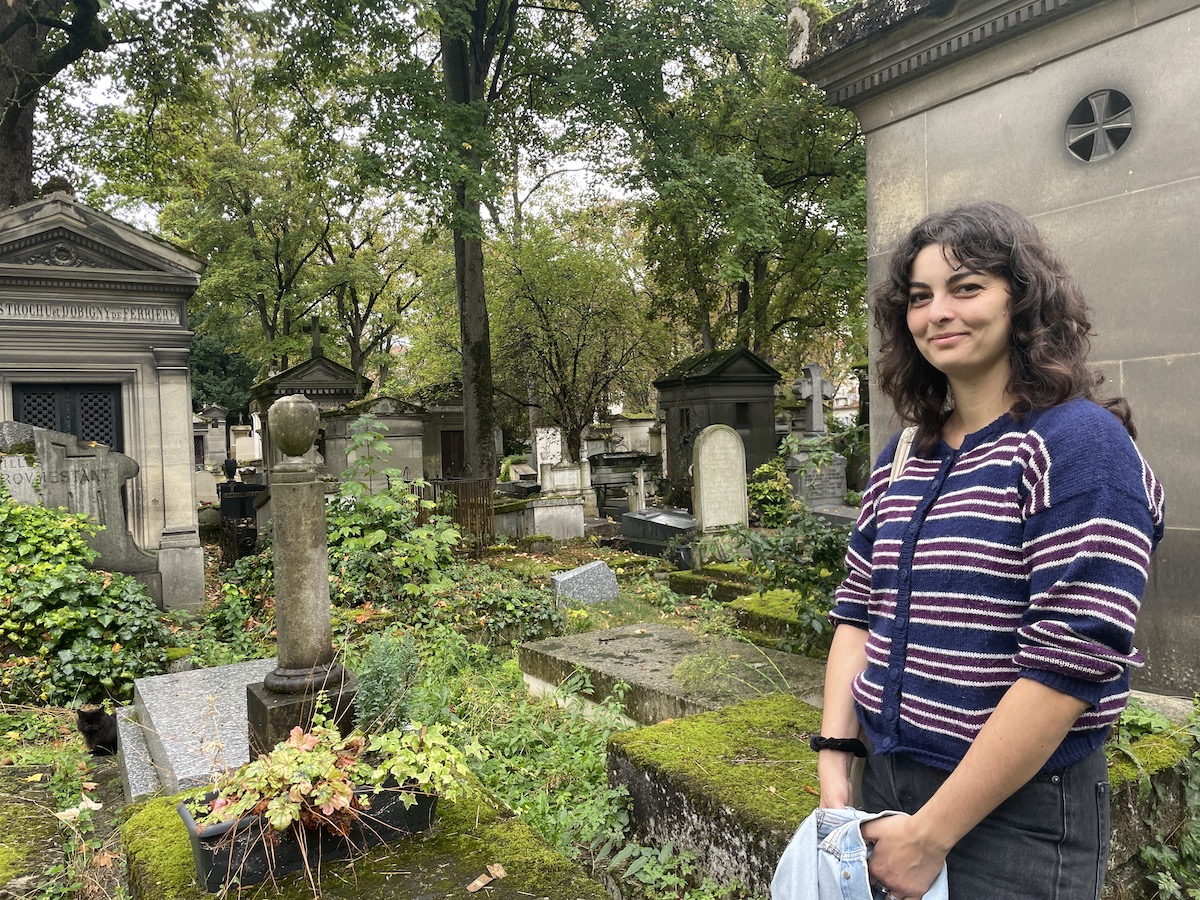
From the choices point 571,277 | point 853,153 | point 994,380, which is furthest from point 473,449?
point 994,380

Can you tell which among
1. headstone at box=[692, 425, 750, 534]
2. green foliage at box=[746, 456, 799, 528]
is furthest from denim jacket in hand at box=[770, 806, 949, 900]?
green foliage at box=[746, 456, 799, 528]

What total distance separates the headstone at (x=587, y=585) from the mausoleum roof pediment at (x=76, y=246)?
5.66 m

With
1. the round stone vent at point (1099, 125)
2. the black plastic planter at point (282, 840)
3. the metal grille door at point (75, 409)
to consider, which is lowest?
the black plastic planter at point (282, 840)

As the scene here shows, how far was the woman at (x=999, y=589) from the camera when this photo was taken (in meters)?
1.18

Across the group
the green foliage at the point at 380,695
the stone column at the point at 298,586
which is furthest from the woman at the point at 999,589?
the stone column at the point at 298,586

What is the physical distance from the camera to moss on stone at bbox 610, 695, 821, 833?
8.05 ft

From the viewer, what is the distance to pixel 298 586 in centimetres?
324

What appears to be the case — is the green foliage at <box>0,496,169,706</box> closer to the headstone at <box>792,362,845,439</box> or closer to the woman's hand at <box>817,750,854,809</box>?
the woman's hand at <box>817,750,854,809</box>

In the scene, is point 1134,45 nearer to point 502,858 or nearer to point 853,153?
point 502,858

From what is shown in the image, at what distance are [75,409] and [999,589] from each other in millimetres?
10159

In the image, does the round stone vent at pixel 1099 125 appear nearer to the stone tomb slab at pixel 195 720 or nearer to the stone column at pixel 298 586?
the stone column at pixel 298 586

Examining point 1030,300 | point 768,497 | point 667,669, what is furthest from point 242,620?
point 768,497

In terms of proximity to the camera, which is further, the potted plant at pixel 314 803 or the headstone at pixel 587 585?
the headstone at pixel 587 585

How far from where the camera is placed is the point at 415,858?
2.55 meters
